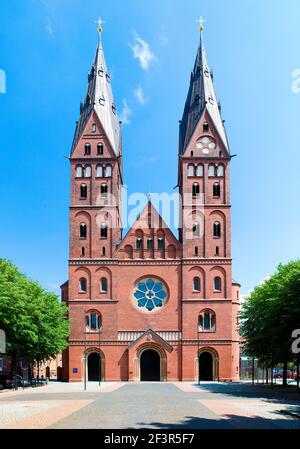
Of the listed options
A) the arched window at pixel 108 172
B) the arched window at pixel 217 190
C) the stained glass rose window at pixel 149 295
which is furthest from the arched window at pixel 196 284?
the arched window at pixel 108 172

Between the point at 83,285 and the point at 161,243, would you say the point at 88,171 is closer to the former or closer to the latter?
the point at 161,243

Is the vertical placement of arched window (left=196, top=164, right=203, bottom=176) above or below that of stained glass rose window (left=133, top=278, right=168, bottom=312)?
above

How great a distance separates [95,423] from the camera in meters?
19.4

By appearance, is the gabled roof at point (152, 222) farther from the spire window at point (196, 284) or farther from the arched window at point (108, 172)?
the arched window at point (108, 172)

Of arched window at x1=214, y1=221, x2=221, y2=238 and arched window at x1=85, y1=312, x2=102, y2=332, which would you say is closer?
arched window at x1=85, y1=312, x2=102, y2=332

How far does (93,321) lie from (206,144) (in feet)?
85.1

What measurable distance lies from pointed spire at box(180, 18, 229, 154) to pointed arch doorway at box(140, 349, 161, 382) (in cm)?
2535

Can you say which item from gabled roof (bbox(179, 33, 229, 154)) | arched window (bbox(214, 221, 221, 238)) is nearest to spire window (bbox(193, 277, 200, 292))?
arched window (bbox(214, 221, 221, 238))

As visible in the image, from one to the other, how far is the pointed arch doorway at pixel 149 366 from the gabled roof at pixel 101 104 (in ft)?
82.1

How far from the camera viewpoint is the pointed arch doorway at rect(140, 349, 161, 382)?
6750cm

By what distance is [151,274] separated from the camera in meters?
68.8

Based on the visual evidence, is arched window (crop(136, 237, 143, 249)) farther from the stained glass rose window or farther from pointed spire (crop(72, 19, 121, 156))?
pointed spire (crop(72, 19, 121, 156))

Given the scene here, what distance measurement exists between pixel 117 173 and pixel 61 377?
27.2 metres
